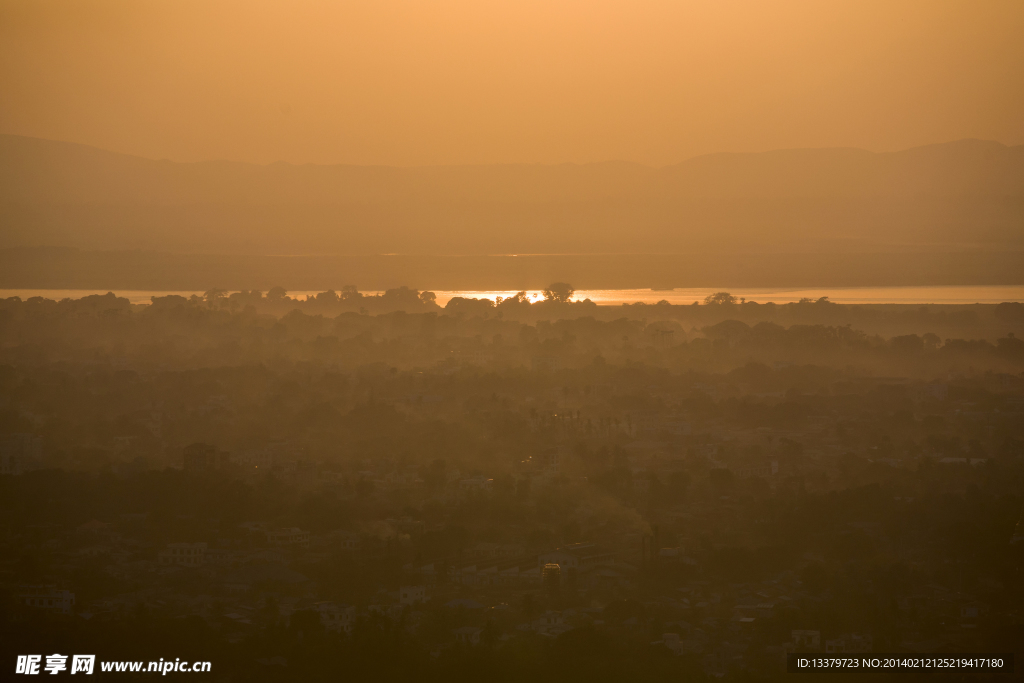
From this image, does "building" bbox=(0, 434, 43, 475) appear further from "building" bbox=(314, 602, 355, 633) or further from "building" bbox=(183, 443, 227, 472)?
"building" bbox=(314, 602, 355, 633)

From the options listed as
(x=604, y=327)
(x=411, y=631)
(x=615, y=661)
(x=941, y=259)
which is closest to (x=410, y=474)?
(x=411, y=631)

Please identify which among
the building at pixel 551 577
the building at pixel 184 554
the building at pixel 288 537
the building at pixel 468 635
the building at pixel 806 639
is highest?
the building at pixel 288 537

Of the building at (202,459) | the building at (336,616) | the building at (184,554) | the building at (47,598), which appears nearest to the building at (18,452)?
the building at (202,459)

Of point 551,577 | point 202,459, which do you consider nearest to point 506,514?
point 551,577

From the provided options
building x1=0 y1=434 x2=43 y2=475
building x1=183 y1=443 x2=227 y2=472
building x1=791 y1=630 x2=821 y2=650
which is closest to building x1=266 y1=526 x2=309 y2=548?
building x1=183 y1=443 x2=227 y2=472

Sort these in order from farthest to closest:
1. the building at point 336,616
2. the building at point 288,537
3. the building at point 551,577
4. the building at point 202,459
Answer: the building at point 202,459, the building at point 288,537, the building at point 551,577, the building at point 336,616

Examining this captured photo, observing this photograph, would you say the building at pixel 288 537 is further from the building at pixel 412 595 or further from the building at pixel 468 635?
the building at pixel 468 635

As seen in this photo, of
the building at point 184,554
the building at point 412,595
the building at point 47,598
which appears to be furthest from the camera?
the building at point 184,554
